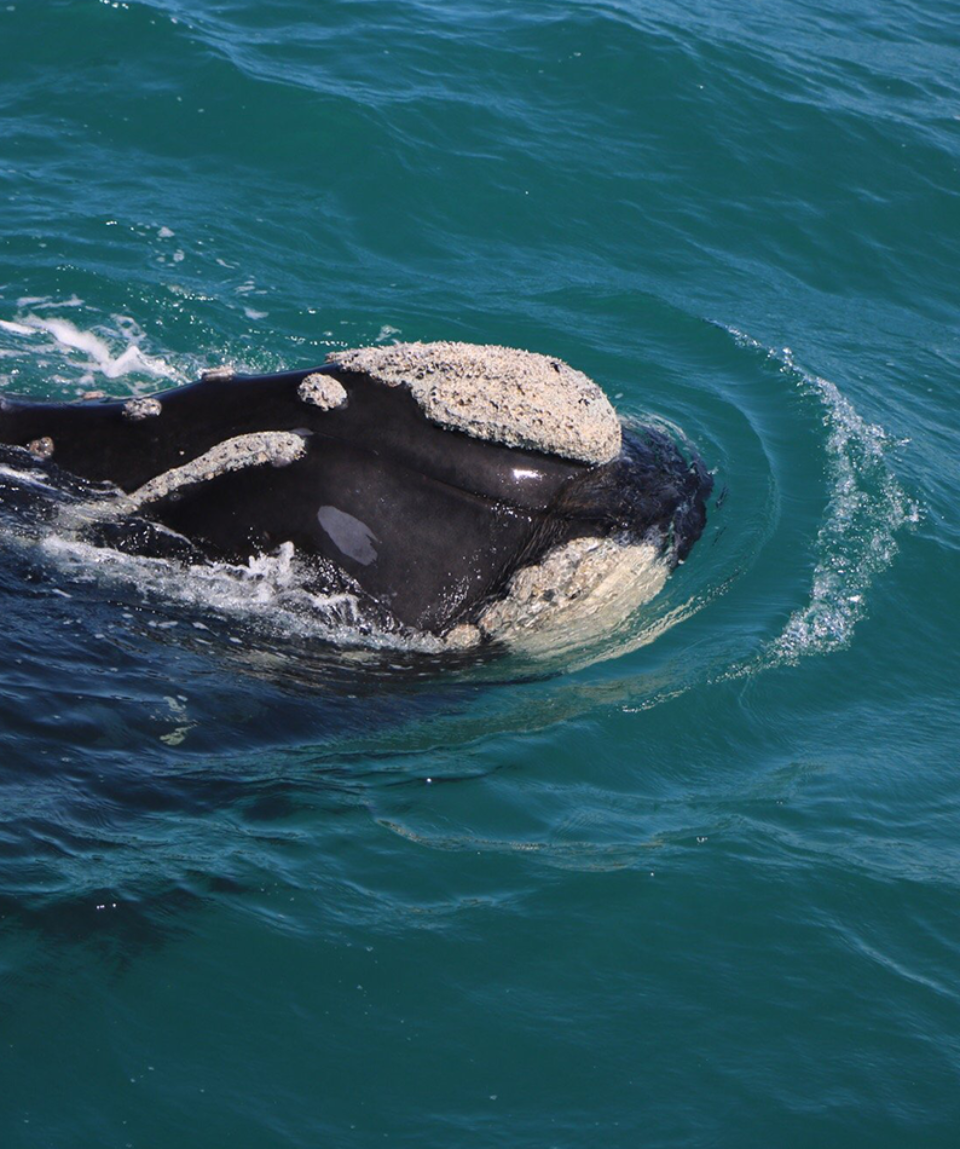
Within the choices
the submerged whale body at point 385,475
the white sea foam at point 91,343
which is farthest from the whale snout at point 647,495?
the white sea foam at point 91,343

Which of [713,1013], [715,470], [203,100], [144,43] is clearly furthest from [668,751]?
[144,43]

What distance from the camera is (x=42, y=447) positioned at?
869 cm

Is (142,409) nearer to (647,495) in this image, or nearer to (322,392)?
(322,392)

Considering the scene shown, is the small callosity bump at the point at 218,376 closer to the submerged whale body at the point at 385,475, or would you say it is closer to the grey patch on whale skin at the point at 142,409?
the submerged whale body at the point at 385,475

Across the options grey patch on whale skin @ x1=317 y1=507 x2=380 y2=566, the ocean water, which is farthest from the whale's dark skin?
the ocean water

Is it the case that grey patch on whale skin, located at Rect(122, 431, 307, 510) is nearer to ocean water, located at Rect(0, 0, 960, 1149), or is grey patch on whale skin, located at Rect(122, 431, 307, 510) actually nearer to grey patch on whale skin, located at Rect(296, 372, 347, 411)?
grey patch on whale skin, located at Rect(296, 372, 347, 411)

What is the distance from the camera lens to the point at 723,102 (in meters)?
20.4

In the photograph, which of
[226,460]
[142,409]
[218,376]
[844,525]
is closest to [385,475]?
[226,460]

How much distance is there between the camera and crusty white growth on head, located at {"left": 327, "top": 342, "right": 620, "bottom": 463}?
8.26 m

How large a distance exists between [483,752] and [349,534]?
5.55 ft

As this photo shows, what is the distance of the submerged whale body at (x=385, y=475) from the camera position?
8.22 meters

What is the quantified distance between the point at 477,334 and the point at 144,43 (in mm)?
8166

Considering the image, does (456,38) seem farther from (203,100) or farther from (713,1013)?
(713,1013)

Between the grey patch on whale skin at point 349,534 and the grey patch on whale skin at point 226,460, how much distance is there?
0.40m
